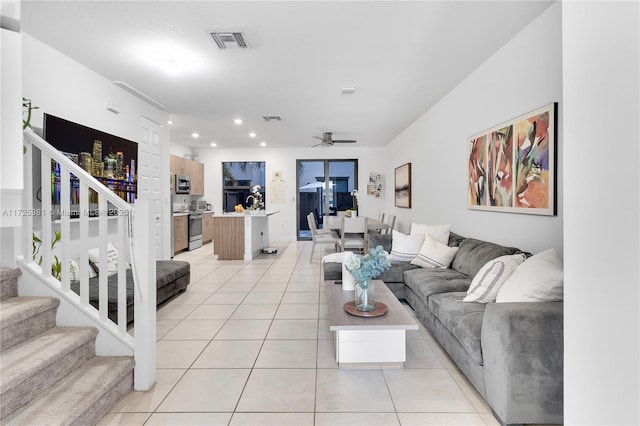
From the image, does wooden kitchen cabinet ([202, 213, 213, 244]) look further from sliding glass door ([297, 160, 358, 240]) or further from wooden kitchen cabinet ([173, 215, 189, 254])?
sliding glass door ([297, 160, 358, 240])

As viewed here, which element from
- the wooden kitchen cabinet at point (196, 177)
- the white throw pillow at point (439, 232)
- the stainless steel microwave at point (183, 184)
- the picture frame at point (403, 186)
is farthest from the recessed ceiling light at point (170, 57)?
the wooden kitchen cabinet at point (196, 177)

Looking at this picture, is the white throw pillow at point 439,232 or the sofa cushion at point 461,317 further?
the white throw pillow at point 439,232

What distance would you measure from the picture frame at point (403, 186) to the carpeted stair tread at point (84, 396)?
552cm

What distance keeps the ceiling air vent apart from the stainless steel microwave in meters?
5.06

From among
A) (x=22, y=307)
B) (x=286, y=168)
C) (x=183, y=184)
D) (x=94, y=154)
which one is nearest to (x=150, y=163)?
(x=94, y=154)

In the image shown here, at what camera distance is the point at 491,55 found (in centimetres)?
340

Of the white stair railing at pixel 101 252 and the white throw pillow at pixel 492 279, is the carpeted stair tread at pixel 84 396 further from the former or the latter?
the white throw pillow at pixel 492 279

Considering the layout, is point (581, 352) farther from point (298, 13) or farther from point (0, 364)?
point (298, 13)

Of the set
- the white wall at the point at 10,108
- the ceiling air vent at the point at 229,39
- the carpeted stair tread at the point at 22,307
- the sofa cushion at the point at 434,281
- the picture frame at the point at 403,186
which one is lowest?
the sofa cushion at the point at 434,281

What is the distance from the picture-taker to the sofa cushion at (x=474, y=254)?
2962 millimetres

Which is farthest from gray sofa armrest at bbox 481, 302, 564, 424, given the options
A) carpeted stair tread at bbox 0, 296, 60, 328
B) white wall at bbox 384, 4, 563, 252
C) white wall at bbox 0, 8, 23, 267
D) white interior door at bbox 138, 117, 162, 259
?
white interior door at bbox 138, 117, 162, 259

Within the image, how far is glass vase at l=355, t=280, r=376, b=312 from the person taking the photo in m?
2.49

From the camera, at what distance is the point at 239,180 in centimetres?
959

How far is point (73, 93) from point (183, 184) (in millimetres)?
4345
